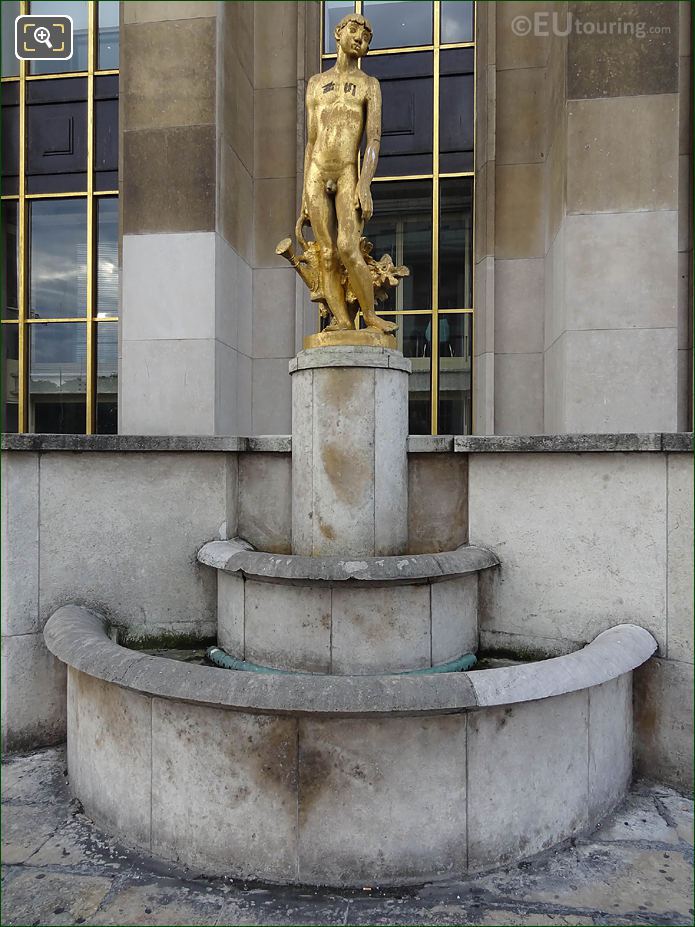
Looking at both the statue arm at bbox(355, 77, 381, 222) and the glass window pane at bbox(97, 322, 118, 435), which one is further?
the glass window pane at bbox(97, 322, 118, 435)

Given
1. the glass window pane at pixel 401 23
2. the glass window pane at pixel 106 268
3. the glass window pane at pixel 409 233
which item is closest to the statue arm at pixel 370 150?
the glass window pane at pixel 409 233

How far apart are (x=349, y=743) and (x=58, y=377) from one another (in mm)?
8401

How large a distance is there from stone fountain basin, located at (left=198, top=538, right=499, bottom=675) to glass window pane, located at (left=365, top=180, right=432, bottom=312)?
5.87 m

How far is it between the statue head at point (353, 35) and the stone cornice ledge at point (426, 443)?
3105 mm

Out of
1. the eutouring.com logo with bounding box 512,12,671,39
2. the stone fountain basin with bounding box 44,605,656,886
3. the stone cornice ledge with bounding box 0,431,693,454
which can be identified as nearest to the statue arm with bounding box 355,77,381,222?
the stone cornice ledge with bounding box 0,431,693,454

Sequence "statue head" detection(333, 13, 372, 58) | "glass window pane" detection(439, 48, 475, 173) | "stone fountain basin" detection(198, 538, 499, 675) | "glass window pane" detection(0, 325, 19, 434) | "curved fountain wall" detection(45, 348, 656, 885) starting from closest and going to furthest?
"curved fountain wall" detection(45, 348, 656, 885)
"stone fountain basin" detection(198, 538, 499, 675)
"statue head" detection(333, 13, 372, 58)
"glass window pane" detection(439, 48, 475, 173)
"glass window pane" detection(0, 325, 19, 434)

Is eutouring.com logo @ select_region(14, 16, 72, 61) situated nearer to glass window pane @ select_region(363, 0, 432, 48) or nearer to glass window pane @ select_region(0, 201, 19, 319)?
glass window pane @ select_region(0, 201, 19, 319)

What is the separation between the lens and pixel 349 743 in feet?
10.4

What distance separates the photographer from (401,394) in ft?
15.8

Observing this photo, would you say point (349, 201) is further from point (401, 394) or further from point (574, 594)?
point (574, 594)

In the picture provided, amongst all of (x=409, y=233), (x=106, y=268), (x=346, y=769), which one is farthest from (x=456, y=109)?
(x=346, y=769)

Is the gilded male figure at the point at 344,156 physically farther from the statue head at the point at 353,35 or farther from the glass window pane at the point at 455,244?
the glass window pane at the point at 455,244

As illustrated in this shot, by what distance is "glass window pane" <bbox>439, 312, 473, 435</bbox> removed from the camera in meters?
9.16

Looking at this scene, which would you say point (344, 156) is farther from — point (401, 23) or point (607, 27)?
point (401, 23)
